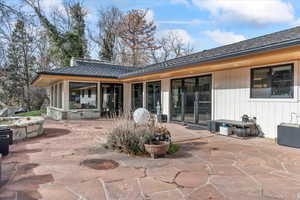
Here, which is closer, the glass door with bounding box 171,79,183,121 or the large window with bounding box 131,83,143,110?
the glass door with bounding box 171,79,183,121

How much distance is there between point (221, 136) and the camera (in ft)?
21.6

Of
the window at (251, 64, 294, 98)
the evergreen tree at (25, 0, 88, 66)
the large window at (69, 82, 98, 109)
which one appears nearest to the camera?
the window at (251, 64, 294, 98)

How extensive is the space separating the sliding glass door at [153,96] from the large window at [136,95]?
2.39ft

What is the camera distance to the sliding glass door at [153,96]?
10.7m

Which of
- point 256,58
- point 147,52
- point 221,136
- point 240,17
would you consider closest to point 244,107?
point 221,136

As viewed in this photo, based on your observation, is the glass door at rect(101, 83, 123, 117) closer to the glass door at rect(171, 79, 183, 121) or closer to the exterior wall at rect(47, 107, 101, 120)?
the exterior wall at rect(47, 107, 101, 120)

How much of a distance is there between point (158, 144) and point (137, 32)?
1821 cm

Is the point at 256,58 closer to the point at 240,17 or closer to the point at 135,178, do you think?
the point at 135,178

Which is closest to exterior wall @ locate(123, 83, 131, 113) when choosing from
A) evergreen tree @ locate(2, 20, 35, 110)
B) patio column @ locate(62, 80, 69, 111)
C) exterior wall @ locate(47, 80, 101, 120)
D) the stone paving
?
exterior wall @ locate(47, 80, 101, 120)

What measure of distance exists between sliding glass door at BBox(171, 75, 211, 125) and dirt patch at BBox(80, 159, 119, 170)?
5393 millimetres

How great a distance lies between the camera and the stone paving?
8.43 feet

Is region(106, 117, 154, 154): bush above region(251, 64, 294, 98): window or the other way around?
the other way around

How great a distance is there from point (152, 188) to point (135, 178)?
0.43m

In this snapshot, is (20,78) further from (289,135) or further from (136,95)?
(289,135)
